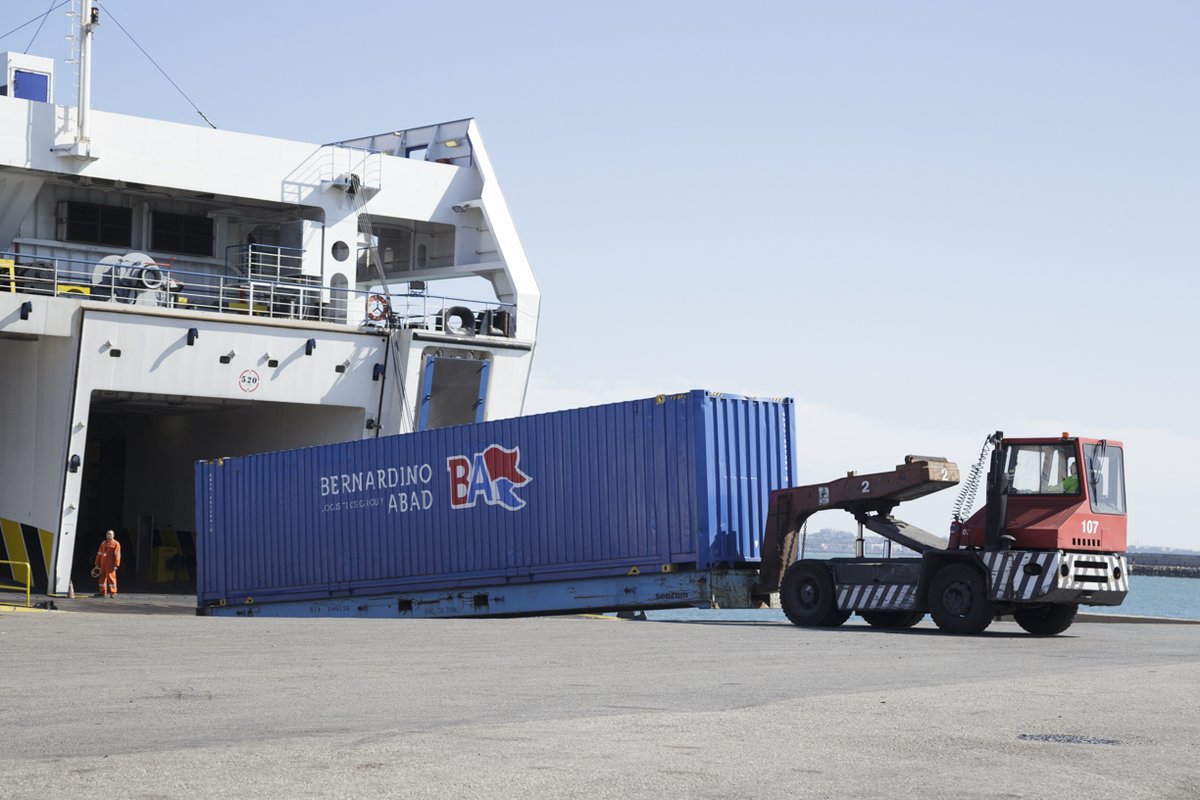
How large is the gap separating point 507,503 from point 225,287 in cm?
819

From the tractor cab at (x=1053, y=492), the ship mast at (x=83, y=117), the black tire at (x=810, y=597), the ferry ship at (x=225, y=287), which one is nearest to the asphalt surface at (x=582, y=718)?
the tractor cab at (x=1053, y=492)

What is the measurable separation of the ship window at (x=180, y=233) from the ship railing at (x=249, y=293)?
46 centimetres

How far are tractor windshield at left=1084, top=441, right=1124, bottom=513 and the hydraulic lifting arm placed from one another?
64.8 inches

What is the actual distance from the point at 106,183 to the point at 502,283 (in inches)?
304

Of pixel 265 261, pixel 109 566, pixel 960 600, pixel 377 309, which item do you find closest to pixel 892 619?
pixel 960 600

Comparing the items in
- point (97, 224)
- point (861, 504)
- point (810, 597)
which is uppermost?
point (97, 224)

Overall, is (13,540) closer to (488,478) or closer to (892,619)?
(488,478)

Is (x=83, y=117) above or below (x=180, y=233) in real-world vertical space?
above

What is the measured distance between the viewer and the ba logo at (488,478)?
68.7 ft

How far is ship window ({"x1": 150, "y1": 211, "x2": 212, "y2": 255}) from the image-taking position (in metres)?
29.3

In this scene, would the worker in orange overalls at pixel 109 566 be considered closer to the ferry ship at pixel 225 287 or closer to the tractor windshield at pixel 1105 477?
the ferry ship at pixel 225 287

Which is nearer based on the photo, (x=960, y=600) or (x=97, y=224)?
(x=960, y=600)

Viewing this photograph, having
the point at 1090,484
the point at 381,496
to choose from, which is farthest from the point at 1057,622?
the point at 381,496

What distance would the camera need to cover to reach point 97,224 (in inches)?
1124
